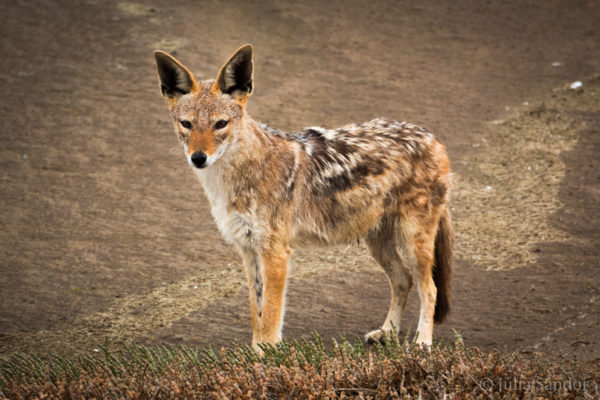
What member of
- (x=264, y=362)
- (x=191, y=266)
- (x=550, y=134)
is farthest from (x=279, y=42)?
(x=264, y=362)

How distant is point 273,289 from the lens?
5328 millimetres

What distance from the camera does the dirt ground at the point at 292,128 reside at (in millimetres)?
6517

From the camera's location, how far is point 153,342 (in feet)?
19.9

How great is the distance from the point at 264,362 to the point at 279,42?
9843 mm

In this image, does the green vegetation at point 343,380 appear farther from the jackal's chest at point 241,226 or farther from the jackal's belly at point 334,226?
the jackal's belly at point 334,226

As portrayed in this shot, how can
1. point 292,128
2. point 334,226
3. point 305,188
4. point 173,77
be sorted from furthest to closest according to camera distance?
point 292,128, point 334,226, point 305,188, point 173,77

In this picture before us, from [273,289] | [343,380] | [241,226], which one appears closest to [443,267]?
[273,289]

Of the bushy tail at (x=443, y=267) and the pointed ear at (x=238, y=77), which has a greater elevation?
the pointed ear at (x=238, y=77)

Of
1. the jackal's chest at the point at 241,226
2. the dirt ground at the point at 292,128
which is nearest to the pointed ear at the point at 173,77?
the jackal's chest at the point at 241,226

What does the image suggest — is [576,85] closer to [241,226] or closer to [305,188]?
[305,188]

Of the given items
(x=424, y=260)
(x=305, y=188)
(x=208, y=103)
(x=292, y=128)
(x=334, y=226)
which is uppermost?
(x=208, y=103)

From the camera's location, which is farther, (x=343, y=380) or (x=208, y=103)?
(x=208, y=103)

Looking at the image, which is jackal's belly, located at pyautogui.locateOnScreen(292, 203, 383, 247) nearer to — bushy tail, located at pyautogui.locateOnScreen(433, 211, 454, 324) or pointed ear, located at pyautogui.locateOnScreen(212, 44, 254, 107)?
bushy tail, located at pyautogui.locateOnScreen(433, 211, 454, 324)

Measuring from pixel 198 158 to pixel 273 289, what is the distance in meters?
A: 1.15
